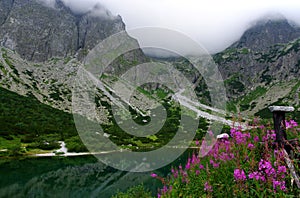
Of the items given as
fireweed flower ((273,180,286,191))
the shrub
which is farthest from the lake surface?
fireweed flower ((273,180,286,191))

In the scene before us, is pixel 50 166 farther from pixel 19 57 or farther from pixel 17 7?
pixel 17 7

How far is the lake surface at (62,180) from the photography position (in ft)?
89.6

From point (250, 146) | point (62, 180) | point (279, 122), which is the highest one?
point (279, 122)

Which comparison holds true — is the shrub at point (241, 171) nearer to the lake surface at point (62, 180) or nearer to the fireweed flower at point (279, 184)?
the fireweed flower at point (279, 184)

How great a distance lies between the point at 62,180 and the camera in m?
33.1

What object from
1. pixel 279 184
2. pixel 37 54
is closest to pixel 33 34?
pixel 37 54

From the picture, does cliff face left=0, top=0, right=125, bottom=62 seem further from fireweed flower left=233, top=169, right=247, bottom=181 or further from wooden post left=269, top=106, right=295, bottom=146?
fireweed flower left=233, top=169, right=247, bottom=181

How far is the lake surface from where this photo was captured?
27312 mm

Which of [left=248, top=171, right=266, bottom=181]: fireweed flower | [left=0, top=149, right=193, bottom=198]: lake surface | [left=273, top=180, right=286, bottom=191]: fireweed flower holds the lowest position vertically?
[left=0, top=149, right=193, bottom=198]: lake surface

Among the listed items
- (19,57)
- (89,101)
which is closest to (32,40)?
(19,57)

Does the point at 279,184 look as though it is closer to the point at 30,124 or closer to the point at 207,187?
the point at 207,187

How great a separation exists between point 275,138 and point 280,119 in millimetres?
404

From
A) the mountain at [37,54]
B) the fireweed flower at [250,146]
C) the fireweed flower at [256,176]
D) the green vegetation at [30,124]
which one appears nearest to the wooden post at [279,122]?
the fireweed flower at [250,146]

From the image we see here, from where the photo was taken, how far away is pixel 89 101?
5162 inches
